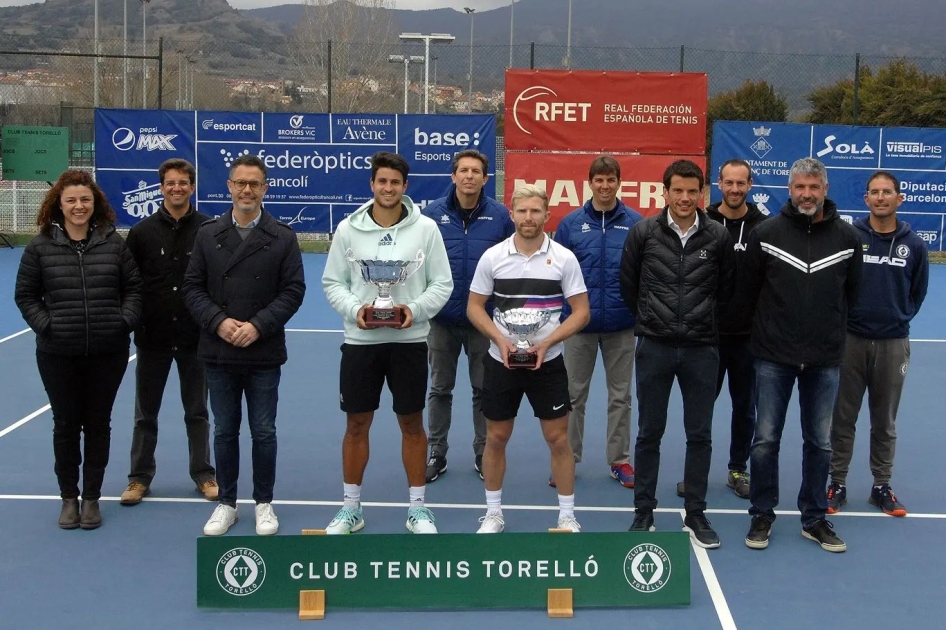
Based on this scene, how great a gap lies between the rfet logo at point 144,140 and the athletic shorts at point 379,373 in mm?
10405

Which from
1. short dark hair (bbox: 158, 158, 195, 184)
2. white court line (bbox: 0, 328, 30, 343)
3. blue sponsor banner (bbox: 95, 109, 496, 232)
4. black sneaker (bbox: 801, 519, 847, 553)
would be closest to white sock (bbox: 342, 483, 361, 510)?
short dark hair (bbox: 158, 158, 195, 184)

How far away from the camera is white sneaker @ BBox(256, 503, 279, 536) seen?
5.14m

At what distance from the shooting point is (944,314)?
1229 cm

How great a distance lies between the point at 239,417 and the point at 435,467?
1.40m

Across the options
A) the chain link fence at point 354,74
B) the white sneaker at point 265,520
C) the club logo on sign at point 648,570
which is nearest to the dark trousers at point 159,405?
the white sneaker at point 265,520

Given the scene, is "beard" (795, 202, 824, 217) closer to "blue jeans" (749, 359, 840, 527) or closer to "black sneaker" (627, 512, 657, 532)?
"blue jeans" (749, 359, 840, 527)

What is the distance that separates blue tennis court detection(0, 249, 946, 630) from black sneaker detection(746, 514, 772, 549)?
0.06 metres

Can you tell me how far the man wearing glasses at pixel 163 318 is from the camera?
5.49 meters

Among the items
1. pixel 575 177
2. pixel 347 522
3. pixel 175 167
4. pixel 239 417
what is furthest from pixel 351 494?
Result: pixel 575 177

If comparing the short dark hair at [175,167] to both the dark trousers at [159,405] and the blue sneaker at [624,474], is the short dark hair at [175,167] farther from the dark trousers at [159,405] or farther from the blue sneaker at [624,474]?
the blue sneaker at [624,474]

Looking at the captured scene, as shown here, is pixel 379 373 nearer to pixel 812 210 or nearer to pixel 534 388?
pixel 534 388

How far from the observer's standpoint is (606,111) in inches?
536

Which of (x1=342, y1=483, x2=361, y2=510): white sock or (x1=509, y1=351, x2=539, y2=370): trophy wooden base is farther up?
(x1=509, y1=351, x2=539, y2=370): trophy wooden base

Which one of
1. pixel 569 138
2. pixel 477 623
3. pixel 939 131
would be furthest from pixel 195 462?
pixel 939 131
